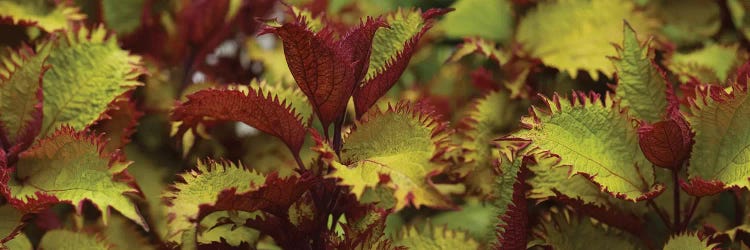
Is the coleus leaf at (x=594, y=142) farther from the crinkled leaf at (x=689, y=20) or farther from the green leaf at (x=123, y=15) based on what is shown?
the green leaf at (x=123, y=15)

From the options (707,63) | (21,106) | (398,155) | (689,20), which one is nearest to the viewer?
(398,155)

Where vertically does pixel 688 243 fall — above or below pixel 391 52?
below

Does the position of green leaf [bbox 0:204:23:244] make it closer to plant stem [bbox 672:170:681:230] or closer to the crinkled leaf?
plant stem [bbox 672:170:681:230]

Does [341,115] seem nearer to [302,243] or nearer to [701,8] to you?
[302,243]

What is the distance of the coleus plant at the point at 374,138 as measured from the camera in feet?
1.94

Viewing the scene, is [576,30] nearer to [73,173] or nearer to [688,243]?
[688,243]

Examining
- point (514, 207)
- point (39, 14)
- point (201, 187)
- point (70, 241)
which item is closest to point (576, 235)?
point (514, 207)

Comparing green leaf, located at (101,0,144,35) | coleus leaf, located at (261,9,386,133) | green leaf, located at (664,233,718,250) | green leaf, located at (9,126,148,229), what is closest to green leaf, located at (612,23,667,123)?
green leaf, located at (664,233,718,250)

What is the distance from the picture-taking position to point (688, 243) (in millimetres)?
605

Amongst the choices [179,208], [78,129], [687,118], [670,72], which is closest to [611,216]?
[687,118]

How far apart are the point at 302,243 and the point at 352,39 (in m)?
0.16

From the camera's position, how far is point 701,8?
924 mm

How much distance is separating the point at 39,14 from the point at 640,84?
0.54 m

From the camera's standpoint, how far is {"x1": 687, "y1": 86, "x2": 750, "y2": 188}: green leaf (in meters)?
0.60
